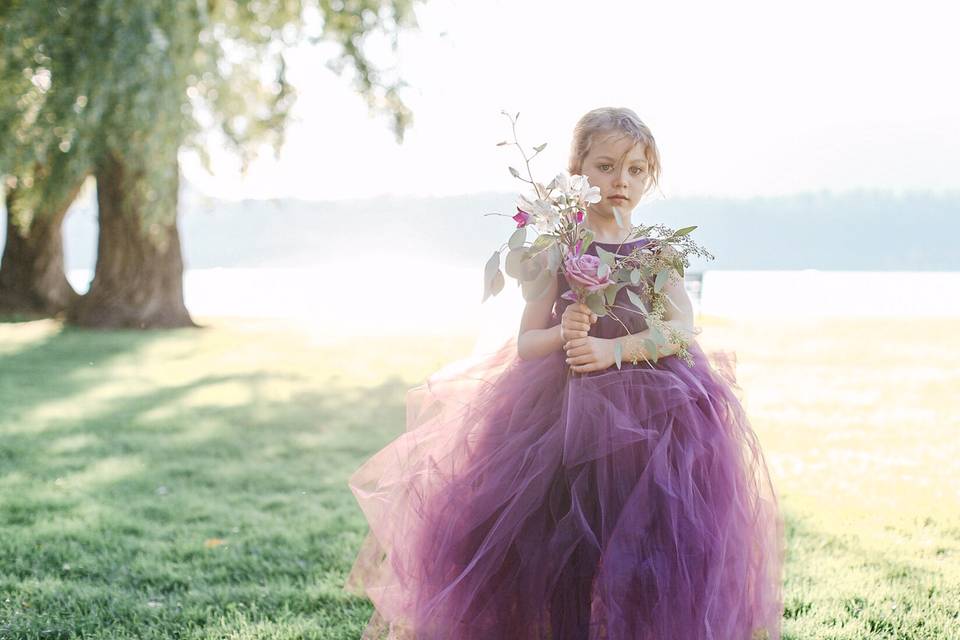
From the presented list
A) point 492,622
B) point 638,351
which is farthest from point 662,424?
point 492,622

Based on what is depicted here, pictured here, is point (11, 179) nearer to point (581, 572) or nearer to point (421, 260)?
point (581, 572)

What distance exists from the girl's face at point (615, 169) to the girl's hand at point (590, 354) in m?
0.39

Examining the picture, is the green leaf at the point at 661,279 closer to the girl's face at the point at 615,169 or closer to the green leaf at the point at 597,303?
the green leaf at the point at 597,303

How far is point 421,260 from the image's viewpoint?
42000mm

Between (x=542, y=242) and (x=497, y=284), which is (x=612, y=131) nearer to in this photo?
(x=542, y=242)

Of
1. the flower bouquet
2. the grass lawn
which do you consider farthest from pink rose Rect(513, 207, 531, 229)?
the grass lawn

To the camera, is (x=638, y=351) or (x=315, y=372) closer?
(x=638, y=351)

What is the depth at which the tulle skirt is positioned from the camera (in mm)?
2104

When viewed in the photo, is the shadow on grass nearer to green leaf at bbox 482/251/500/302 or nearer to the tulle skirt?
the tulle skirt

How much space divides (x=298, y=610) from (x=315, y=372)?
633 cm

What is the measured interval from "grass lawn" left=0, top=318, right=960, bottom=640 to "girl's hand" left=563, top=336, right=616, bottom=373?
123 centimetres

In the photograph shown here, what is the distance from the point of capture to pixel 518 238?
2.17m

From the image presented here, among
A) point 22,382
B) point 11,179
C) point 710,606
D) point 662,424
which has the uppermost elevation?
point 11,179

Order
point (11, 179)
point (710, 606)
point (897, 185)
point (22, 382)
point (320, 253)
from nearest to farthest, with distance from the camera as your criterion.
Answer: point (710, 606) → point (22, 382) → point (11, 179) → point (897, 185) → point (320, 253)
